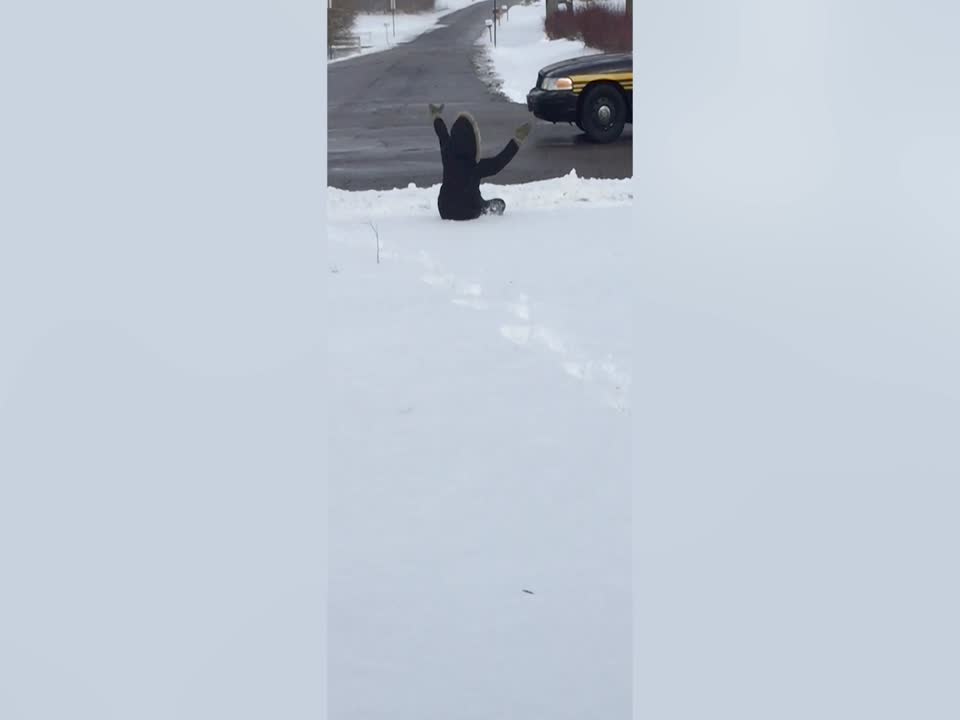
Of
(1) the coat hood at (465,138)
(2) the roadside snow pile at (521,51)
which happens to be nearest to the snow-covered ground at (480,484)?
(1) the coat hood at (465,138)

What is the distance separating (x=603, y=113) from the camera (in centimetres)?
1318

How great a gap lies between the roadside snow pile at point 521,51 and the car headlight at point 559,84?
427 centimetres

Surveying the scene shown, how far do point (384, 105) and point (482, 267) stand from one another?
10927 millimetres

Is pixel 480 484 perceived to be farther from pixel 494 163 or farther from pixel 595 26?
pixel 595 26

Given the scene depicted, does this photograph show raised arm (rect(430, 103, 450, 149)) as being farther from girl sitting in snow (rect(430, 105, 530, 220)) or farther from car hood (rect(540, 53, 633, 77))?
car hood (rect(540, 53, 633, 77))

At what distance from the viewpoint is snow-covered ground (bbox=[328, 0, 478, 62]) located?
28.6 metres

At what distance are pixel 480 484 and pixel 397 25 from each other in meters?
27.8

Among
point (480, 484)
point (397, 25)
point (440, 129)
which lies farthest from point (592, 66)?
point (397, 25)

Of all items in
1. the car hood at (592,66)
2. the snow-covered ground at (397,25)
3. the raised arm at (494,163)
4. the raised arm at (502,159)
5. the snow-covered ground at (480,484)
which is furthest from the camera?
the snow-covered ground at (397,25)

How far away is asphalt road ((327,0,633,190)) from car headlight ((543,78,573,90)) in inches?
21.9

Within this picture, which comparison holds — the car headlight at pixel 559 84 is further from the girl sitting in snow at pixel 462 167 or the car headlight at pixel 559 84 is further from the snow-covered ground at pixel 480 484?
the snow-covered ground at pixel 480 484

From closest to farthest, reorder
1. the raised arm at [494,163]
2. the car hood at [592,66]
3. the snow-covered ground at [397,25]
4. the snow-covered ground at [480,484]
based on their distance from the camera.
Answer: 1. the snow-covered ground at [480,484]
2. the raised arm at [494,163]
3. the car hood at [592,66]
4. the snow-covered ground at [397,25]

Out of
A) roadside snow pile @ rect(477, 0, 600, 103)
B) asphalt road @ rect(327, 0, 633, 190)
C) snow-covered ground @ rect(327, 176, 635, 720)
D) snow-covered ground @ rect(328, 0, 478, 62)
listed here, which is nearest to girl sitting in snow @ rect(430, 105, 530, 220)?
snow-covered ground @ rect(327, 176, 635, 720)

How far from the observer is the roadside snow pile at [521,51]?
66.5 feet
